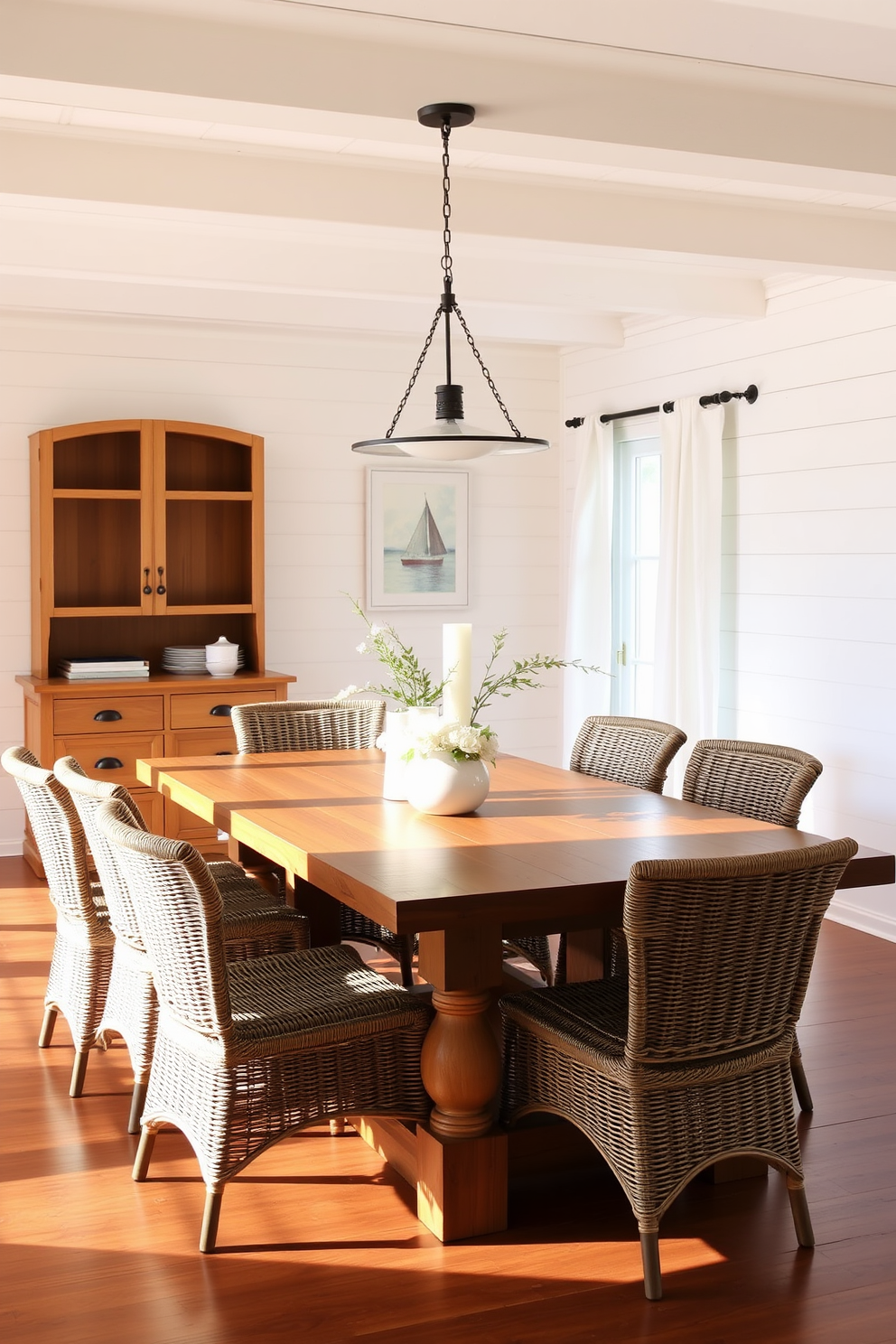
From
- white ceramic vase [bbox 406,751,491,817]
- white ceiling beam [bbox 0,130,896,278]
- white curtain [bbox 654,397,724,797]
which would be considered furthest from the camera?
white curtain [bbox 654,397,724,797]

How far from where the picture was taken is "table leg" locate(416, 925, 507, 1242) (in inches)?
109

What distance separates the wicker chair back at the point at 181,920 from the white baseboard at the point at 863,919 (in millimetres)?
3248

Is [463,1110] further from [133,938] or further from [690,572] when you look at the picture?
[690,572]

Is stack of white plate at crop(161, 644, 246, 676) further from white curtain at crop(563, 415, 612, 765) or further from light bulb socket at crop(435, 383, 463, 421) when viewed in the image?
light bulb socket at crop(435, 383, 463, 421)

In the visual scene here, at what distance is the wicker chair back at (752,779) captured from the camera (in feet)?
11.7

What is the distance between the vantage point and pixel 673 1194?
101 inches

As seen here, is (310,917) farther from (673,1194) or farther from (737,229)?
(737,229)

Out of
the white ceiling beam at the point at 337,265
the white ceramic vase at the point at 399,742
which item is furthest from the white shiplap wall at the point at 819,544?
the white ceramic vase at the point at 399,742

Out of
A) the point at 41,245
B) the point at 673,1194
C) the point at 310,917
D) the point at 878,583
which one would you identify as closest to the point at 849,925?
the point at 878,583

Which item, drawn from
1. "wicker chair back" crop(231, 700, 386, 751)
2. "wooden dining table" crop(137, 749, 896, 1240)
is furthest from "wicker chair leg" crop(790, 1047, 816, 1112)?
"wicker chair back" crop(231, 700, 386, 751)

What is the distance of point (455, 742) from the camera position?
335cm

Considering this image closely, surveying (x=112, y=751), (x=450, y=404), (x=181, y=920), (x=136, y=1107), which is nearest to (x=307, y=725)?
(x=112, y=751)

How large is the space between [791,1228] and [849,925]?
266 cm

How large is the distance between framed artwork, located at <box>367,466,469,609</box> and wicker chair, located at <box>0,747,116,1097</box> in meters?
3.48
